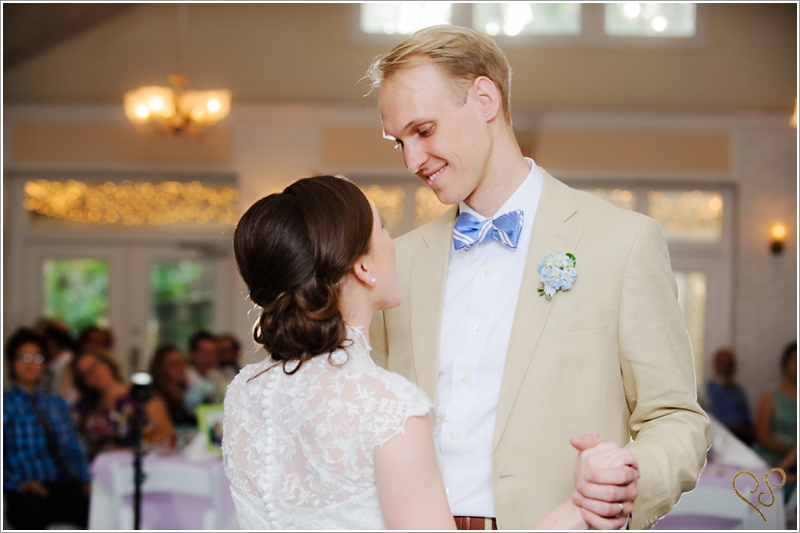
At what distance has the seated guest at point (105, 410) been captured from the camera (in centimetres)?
476

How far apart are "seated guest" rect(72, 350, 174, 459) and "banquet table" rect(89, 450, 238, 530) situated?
1.59 ft

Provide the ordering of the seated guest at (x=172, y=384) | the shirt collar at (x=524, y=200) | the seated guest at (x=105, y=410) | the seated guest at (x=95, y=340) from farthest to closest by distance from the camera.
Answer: the seated guest at (x=95, y=340)
the seated guest at (x=172, y=384)
the seated guest at (x=105, y=410)
the shirt collar at (x=524, y=200)

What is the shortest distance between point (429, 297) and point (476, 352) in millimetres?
173

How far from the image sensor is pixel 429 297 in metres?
1.77

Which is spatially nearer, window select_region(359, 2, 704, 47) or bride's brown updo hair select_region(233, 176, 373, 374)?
bride's brown updo hair select_region(233, 176, 373, 374)

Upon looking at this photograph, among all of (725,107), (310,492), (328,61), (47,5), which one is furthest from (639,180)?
(310,492)

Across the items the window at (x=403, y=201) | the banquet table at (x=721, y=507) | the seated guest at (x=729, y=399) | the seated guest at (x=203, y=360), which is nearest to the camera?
the banquet table at (x=721, y=507)

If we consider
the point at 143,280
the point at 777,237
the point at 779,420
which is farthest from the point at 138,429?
the point at 777,237

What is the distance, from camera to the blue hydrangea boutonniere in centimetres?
161

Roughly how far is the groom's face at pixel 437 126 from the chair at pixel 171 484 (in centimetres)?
256

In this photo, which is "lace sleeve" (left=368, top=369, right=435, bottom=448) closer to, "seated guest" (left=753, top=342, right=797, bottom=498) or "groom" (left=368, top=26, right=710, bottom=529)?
"groom" (left=368, top=26, right=710, bottom=529)

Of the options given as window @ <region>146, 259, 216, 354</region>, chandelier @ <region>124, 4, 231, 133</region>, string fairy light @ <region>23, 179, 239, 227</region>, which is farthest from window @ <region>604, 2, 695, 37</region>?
window @ <region>146, 259, 216, 354</region>

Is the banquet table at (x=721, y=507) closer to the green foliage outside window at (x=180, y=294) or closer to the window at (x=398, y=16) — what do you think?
the window at (x=398, y=16)

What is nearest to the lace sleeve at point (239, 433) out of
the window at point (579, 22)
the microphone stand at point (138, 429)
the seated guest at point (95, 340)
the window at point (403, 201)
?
the microphone stand at point (138, 429)
